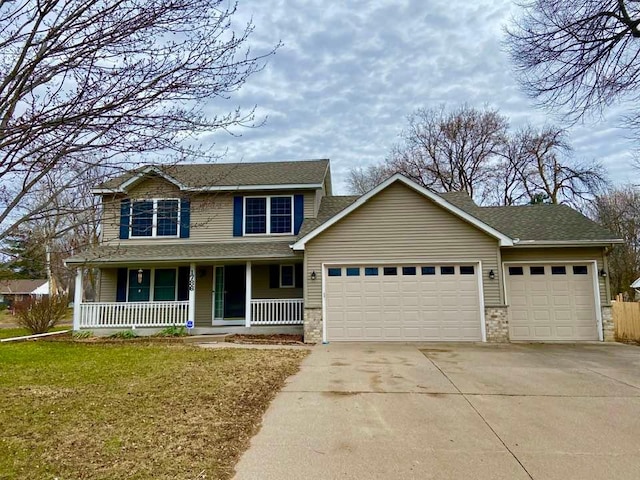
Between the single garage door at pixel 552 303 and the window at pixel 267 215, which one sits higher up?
the window at pixel 267 215

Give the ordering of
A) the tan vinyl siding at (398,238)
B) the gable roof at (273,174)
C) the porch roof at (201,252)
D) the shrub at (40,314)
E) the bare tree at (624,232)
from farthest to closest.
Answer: the bare tree at (624,232), the shrub at (40,314), the gable roof at (273,174), the porch roof at (201,252), the tan vinyl siding at (398,238)

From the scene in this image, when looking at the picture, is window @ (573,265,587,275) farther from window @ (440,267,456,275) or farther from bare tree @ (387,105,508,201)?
bare tree @ (387,105,508,201)

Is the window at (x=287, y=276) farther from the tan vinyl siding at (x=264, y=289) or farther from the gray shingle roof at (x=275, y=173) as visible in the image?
the gray shingle roof at (x=275, y=173)

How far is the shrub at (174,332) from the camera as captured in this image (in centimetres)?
1341

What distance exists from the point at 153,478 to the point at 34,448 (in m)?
1.55

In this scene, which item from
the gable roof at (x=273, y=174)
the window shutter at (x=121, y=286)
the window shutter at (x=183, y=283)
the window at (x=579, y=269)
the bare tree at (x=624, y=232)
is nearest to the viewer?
the window at (x=579, y=269)

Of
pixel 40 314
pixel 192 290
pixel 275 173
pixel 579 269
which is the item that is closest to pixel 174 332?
pixel 192 290

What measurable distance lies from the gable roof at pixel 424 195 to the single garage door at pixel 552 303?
151 cm

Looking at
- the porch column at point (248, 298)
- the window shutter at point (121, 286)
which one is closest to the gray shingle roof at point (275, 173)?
the porch column at point (248, 298)

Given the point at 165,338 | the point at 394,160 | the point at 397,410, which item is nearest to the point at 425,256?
the point at 397,410

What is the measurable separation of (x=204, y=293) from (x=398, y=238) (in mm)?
7271

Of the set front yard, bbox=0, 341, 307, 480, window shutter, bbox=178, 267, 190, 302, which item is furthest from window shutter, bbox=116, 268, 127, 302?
front yard, bbox=0, 341, 307, 480

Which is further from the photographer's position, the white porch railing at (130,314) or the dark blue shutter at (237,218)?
the dark blue shutter at (237,218)

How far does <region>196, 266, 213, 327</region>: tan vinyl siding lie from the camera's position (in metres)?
14.8
